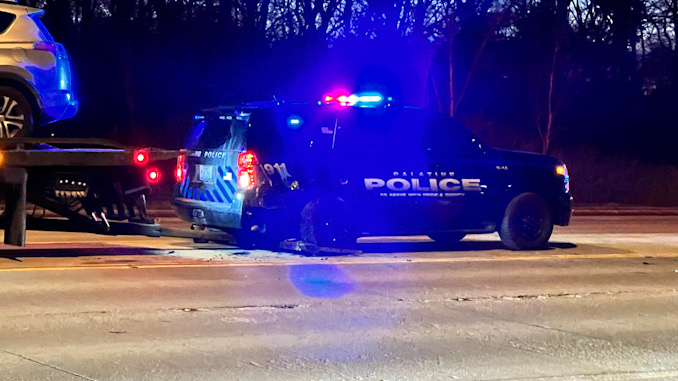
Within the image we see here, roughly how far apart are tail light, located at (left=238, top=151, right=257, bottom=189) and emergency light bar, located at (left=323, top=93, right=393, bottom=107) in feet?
4.21

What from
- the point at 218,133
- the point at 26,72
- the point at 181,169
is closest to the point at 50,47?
the point at 26,72

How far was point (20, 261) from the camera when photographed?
34.6 feet

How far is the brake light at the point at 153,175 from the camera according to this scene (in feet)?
35.1

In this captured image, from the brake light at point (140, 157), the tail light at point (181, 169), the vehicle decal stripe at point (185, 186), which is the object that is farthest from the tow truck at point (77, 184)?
the tail light at point (181, 169)

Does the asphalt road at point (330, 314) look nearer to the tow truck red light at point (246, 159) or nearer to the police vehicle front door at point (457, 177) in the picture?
the police vehicle front door at point (457, 177)

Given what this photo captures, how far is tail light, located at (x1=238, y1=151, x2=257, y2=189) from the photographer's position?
1144 centimetres

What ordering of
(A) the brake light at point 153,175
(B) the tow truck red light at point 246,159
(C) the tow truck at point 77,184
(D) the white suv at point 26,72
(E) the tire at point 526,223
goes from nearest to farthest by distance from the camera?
(C) the tow truck at point 77,184 < (D) the white suv at point 26,72 < (A) the brake light at point 153,175 < (B) the tow truck red light at point 246,159 < (E) the tire at point 526,223

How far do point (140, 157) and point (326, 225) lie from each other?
254cm

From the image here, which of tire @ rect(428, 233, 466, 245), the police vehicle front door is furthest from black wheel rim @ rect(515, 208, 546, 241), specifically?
tire @ rect(428, 233, 466, 245)

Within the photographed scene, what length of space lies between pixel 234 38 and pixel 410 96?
5.72 metres

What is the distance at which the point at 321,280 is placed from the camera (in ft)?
32.6

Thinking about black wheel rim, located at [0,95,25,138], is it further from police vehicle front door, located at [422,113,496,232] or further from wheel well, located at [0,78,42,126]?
police vehicle front door, located at [422,113,496,232]

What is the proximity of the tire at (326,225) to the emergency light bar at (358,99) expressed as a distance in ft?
4.07

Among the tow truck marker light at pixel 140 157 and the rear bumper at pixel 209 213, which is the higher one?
the tow truck marker light at pixel 140 157
